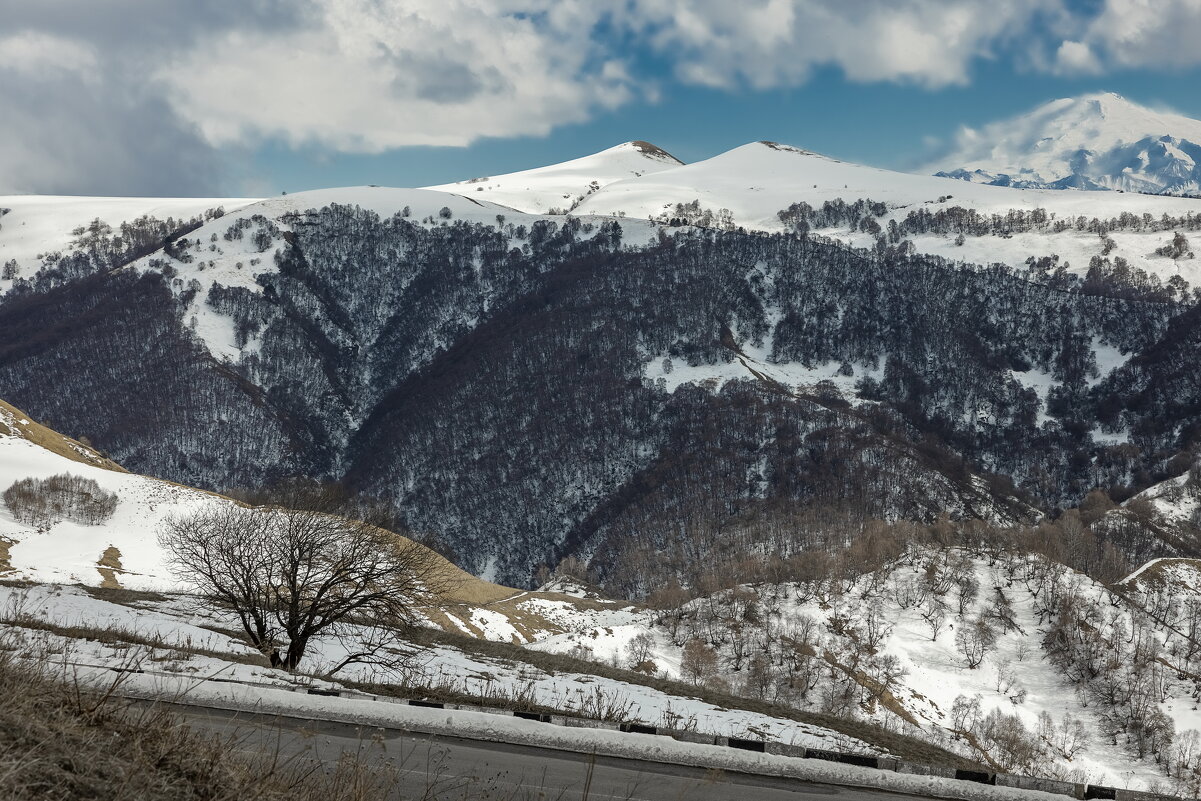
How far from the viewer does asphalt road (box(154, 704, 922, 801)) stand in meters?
8.65

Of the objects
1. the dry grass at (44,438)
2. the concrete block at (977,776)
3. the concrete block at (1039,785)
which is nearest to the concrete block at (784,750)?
the concrete block at (977,776)

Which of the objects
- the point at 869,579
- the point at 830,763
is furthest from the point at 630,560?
the point at 830,763

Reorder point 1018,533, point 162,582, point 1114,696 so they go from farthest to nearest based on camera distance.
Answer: point 1018,533
point 1114,696
point 162,582

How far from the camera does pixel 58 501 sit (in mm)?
84375

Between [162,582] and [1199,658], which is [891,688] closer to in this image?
[1199,658]

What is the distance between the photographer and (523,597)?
109 meters

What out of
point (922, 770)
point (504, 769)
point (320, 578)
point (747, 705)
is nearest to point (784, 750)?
point (922, 770)

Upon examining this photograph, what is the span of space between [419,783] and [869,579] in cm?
9762

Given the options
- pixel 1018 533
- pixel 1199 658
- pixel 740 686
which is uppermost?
pixel 1018 533

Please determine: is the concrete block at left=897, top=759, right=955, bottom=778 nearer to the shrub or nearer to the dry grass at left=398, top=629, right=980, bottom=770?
the dry grass at left=398, top=629, right=980, bottom=770

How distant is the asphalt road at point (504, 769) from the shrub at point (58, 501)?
8763 centimetres

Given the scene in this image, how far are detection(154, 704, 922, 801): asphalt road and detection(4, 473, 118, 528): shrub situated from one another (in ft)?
287

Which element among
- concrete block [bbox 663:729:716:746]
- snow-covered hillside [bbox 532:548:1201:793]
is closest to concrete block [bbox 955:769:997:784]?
concrete block [bbox 663:729:716:746]

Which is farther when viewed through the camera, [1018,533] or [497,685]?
[1018,533]
